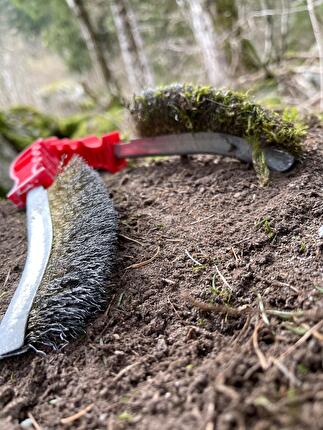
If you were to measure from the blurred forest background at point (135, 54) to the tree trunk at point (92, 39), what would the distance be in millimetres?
13

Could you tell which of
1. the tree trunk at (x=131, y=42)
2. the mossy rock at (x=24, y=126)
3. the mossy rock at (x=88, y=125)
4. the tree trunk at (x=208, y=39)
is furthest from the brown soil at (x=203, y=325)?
the tree trunk at (x=131, y=42)

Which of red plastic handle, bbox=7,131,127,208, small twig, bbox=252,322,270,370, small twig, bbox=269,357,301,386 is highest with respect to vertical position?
red plastic handle, bbox=7,131,127,208

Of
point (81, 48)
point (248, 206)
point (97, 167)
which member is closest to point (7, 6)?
point (81, 48)

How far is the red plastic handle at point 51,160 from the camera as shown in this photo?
223cm

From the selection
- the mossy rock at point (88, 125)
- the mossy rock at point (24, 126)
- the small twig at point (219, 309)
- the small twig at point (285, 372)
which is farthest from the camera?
the mossy rock at point (88, 125)

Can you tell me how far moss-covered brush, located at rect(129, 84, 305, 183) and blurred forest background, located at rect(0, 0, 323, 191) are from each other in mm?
207

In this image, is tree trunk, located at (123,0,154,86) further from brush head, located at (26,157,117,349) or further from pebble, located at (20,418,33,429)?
pebble, located at (20,418,33,429)

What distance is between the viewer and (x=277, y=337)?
Result: 40.8 inches

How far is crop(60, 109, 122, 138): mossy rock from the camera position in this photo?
4.11 m

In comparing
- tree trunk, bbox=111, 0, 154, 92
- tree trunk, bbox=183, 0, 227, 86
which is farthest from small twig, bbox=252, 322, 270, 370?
tree trunk, bbox=111, 0, 154, 92

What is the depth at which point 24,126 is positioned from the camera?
3.79 meters

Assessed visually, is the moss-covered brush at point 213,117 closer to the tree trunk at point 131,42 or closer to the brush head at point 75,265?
the brush head at point 75,265

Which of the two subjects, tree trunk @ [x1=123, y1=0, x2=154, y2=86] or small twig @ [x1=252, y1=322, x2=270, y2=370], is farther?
tree trunk @ [x1=123, y1=0, x2=154, y2=86]

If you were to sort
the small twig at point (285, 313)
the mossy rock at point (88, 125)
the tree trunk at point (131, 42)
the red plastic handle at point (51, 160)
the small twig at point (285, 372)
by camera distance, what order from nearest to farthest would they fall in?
the small twig at point (285, 372)
the small twig at point (285, 313)
the red plastic handle at point (51, 160)
the mossy rock at point (88, 125)
the tree trunk at point (131, 42)
